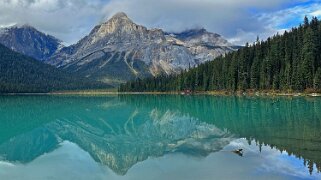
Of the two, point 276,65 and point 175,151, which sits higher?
point 276,65

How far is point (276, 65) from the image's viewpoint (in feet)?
455

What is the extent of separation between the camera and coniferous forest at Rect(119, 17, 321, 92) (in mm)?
118938

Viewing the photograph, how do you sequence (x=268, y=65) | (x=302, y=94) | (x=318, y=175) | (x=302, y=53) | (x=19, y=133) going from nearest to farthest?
(x=318, y=175) < (x=19, y=133) < (x=302, y=94) < (x=302, y=53) < (x=268, y=65)

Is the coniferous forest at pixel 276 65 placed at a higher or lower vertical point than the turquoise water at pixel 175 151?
higher

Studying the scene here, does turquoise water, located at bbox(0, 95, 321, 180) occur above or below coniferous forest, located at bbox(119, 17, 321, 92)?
below

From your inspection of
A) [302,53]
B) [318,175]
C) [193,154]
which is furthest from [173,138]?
[302,53]

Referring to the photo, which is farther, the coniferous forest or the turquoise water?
the coniferous forest

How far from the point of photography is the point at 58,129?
62125 mm

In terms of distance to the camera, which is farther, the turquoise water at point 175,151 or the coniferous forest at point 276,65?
the coniferous forest at point 276,65

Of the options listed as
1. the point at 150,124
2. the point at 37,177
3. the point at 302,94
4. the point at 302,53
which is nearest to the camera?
the point at 37,177

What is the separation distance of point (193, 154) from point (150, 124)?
95.7ft

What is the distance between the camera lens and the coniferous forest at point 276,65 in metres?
119

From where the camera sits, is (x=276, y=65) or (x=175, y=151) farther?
(x=276, y=65)

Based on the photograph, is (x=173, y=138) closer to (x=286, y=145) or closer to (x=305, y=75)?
(x=286, y=145)
